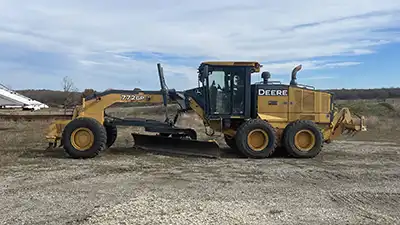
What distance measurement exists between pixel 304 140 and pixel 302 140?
5cm

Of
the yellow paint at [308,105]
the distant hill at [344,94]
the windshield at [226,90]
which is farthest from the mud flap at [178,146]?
the distant hill at [344,94]

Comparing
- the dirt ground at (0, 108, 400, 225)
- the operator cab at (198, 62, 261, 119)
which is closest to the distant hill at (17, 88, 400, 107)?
the operator cab at (198, 62, 261, 119)

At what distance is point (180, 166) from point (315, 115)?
4443 mm

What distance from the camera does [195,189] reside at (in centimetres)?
791

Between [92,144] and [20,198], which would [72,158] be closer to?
[92,144]

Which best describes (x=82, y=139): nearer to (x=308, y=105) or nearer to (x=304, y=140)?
(x=304, y=140)

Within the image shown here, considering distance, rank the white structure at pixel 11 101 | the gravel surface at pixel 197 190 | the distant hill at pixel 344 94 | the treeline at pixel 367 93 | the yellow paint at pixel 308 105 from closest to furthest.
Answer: the gravel surface at pixel 197 190 < the yellow paint at pixel 308 105 < the white structure at pixel 11 101 < the distant hill at pixel 344 94 < the treeline at pixel 367 93

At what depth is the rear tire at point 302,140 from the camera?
11.9 m

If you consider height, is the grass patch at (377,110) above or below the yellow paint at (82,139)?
above

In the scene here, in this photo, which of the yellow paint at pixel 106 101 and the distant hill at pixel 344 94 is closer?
the yellow paint at pixel 106 101

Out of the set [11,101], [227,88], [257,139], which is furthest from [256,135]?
[11,101]

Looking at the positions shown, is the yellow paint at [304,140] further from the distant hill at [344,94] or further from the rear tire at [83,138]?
the distant hill at [344,94]

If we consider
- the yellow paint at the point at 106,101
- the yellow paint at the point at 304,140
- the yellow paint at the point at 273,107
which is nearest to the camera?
the yellow paint at the point at 304,140

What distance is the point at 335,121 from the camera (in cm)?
1288
